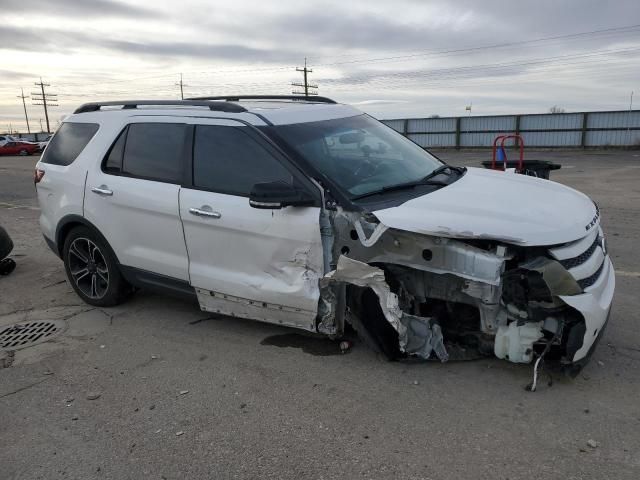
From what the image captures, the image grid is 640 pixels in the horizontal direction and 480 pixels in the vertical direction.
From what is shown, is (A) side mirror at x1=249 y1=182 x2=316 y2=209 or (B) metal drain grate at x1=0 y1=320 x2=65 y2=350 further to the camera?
(B) metal drain grate at x1=0 y1=320 x2=65 y2=350

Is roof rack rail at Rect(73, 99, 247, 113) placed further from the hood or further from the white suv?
the hood

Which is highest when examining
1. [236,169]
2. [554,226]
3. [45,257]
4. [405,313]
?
[236,169]

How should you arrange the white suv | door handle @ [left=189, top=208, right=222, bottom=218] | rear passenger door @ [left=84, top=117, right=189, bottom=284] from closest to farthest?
the white suv, door handle @ [left=189, top=208, right=222, bottom=218], rear passenger door @ [left=84, top=117, right=189, bottom=284]

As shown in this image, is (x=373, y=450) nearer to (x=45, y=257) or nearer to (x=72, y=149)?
(x=72, y=149)

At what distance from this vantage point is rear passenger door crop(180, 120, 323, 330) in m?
3.61

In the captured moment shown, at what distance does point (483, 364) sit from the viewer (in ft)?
11.8

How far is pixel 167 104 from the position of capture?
14.7 ft

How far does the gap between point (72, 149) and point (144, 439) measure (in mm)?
3135

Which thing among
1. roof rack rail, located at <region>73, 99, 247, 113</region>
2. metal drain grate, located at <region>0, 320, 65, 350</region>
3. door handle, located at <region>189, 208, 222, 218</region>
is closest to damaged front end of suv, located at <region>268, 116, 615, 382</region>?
roof rack rail, located at <region>73, 99, 247, 113</region>

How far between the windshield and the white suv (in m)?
0.02

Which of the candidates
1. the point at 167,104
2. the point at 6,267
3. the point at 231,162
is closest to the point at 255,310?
the point at 231,162

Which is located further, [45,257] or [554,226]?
[45,257]

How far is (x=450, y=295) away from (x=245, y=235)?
4.81 feet

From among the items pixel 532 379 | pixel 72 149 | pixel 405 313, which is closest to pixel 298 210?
pixel 405 313
